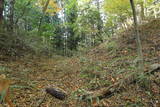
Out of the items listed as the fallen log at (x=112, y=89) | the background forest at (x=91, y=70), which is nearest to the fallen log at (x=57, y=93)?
the background forest at (x=91, y=70)

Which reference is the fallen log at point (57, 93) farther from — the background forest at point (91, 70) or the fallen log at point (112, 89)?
the fallen log at point (112, 89)

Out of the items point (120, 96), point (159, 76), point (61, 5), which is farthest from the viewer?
point (61, 5)

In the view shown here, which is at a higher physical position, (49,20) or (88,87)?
(49,20)

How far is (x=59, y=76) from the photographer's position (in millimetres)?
6344

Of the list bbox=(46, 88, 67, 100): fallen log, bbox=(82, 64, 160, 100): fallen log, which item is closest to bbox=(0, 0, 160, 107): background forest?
bbox=(82, 64, 160, 100): fallen log

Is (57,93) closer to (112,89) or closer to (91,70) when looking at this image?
(112,89)

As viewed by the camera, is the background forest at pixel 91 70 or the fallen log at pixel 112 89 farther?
the fallen log at pixel 112 89

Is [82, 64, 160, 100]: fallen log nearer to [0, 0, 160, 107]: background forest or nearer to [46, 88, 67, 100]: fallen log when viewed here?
[0, 0, 160, 107]: background forest

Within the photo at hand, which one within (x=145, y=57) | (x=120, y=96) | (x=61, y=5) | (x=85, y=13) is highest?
(x=61, y=5)

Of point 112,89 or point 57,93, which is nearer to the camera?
point 57,93

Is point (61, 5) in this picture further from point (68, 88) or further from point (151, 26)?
point (68, 88)

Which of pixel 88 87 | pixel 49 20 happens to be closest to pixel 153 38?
pixel 88 87

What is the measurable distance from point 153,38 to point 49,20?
1633 centimetres

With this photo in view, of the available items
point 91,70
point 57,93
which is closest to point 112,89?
Result: point 57,93
